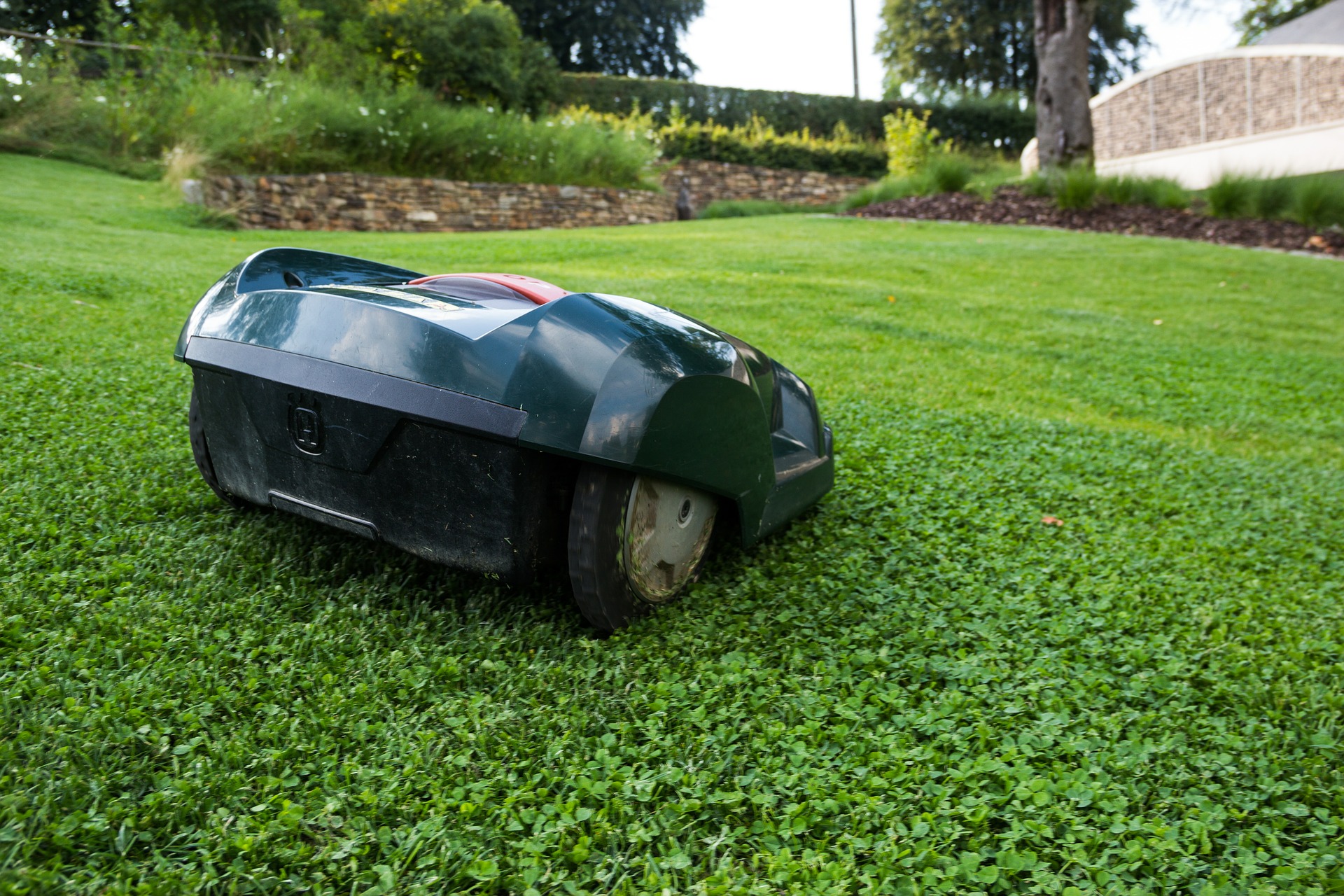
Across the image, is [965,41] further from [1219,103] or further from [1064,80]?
[1064,80]

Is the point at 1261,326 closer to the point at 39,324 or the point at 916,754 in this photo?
the point at 916,754

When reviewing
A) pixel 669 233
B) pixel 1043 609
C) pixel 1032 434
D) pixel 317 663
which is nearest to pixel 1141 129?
pixel 669 233

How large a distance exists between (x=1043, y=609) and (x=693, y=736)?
1.43 metres

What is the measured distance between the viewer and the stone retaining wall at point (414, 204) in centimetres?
1285

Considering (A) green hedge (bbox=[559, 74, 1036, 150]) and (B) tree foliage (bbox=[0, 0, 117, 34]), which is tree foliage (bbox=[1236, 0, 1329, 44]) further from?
(B) tree foliage (bbox=[0, 0, 117, 34])

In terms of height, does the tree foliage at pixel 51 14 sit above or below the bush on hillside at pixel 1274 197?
above

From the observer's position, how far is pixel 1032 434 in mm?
5078

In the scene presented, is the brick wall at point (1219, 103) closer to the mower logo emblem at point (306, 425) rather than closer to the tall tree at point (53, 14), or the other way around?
the mower logo emblem at point (306, 425)

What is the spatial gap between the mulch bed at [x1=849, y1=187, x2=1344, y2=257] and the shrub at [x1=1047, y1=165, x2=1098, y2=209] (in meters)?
0.13

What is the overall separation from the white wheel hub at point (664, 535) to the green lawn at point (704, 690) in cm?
14

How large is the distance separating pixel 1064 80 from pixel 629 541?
58.5ft

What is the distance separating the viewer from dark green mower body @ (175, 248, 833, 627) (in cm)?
217

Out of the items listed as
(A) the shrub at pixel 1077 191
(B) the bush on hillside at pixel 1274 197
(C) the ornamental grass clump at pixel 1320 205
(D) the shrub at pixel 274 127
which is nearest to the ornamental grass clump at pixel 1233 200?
(B) the bush on hillside at pixel 1274 197

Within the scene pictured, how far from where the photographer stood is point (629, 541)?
2398 mm
